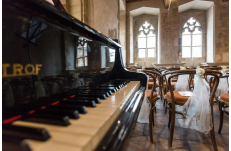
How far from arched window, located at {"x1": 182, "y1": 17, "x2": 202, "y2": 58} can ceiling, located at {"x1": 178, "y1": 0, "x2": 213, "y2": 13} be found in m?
0.67

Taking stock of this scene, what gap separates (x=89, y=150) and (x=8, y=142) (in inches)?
9.2

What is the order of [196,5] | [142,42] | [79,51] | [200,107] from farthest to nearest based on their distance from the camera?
1. [142,42]
2. [196,5]
3. [200,107]
4. [79,51]

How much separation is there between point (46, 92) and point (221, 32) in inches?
362

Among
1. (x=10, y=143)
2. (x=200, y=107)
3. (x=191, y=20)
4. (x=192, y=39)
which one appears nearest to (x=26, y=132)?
(x=10, y=143)

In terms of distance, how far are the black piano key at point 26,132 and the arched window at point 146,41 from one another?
29.3 ft

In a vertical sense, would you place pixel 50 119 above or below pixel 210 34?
below

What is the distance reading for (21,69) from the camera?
0.53 m

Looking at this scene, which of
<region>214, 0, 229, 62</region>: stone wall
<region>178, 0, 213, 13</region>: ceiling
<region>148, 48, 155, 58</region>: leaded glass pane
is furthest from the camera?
<region>148, 48, 155, 58</region>: leaded glass pane

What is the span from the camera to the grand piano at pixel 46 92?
357 millimetres

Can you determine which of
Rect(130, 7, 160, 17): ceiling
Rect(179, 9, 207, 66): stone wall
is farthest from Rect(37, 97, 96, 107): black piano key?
Rect(179, 9, 207, 66): stone wall

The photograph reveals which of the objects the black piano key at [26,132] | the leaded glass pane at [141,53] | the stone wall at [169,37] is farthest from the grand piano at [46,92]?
the leaded glass pane at [141,53]

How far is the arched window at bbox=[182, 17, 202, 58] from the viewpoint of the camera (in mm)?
8391

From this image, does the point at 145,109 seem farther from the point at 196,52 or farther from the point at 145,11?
the point at 196,52

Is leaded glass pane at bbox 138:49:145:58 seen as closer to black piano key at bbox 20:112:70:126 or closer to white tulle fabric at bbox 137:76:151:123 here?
white tulle fabric at bbox 137:76:151:123
